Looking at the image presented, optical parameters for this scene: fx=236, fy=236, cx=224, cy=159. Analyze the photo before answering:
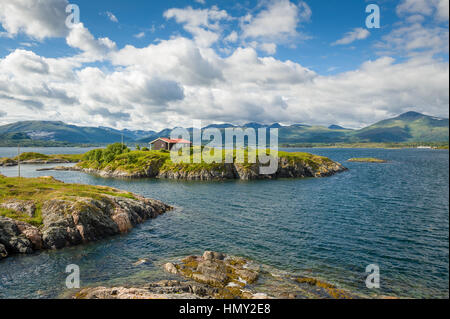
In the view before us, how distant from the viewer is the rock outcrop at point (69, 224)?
106 ft

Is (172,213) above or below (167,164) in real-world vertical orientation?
below

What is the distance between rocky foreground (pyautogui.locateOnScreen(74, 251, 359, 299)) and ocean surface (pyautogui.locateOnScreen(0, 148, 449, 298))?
85.2 inches

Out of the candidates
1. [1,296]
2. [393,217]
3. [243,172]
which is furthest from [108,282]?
[243,172]

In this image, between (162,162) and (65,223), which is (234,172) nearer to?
(162,162)

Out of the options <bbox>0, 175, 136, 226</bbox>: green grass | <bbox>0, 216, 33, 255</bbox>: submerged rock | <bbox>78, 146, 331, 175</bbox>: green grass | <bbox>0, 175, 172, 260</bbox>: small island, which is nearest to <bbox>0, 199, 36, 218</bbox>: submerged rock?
<bbox>0, 175, 172, 260</bbox>: small island

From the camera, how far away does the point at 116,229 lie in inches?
1613

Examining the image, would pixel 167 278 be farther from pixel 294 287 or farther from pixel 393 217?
pixel 393 217

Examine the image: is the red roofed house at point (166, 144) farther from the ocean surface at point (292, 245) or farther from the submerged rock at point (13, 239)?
the submerged rock at point (13, 239)

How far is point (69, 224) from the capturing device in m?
36.6

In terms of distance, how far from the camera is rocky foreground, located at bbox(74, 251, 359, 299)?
21.6 m

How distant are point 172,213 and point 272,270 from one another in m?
31.0

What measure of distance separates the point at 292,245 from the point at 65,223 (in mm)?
34979

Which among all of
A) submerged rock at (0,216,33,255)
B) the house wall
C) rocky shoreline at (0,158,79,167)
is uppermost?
the house wall

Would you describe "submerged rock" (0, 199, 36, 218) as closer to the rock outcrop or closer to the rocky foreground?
the rock outcrop
